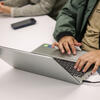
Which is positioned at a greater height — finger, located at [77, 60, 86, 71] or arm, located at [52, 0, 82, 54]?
finger, located at [77, 60, 86, 71]

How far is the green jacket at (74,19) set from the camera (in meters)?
1.08

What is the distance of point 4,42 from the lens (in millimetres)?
1137

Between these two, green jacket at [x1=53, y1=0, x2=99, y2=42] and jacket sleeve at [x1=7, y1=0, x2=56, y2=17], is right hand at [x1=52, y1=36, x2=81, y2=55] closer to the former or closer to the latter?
green jacket at [x1=53, y1=0, x2=99, y2=42]

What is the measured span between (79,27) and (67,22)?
0.10 meters

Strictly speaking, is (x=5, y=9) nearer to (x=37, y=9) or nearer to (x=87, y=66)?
(x=37, y=9)

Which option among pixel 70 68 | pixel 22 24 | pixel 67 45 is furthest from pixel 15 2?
pixel 70 68

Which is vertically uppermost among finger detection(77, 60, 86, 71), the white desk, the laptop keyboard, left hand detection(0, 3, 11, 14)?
finger detection(77, 60, 86, 71)

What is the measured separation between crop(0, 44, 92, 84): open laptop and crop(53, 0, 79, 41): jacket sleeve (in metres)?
0.22

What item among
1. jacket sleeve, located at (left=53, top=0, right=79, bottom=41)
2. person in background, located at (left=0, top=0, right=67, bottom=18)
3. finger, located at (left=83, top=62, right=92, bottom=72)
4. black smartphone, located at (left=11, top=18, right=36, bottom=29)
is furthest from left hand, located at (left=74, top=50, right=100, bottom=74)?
person in background, located at (left=0, top=0, right=67, bottom=18)

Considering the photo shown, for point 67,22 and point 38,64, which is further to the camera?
point 67,22

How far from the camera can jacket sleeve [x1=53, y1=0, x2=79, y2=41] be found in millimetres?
1089

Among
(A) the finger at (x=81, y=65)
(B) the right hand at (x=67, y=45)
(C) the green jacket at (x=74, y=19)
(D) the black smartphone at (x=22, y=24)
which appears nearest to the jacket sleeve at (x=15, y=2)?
(D) the black smartphone at (x=22, y=24)

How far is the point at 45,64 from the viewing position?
2.26ft

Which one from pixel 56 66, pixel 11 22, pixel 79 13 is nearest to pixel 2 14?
pixel 11 22
